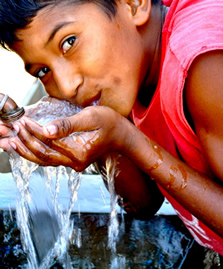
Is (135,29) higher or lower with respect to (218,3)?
lower

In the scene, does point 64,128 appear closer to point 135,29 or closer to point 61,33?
point 61,33

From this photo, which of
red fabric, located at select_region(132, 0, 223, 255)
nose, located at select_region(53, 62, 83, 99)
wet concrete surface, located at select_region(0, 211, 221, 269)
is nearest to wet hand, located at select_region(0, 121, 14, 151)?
nose, located at select_region(53, 62, 83, 99)

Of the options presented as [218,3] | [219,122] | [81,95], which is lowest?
[81,95]

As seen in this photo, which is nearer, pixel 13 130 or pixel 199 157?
pixel 13 130

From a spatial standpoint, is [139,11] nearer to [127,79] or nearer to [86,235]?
[127,79]

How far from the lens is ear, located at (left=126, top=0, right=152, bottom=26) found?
1.89 metres

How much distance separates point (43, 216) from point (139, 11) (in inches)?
47.7

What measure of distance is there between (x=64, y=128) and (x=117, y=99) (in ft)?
1.56

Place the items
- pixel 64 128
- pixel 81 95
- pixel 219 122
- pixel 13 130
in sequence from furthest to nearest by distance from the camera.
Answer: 1. pixel 81 95
2. pixel 13 130
3. pixel 219 122
4. pixel 64 128

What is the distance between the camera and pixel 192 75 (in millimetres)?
1563

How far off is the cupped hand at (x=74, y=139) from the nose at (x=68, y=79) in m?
0.23

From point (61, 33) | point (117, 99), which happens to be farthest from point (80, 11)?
point (117, 99)

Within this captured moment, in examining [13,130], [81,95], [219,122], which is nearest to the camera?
[219,122]

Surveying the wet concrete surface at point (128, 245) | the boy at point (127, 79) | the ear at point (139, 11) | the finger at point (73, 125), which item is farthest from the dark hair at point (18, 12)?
the wet concrete surface at point (128, 245)
